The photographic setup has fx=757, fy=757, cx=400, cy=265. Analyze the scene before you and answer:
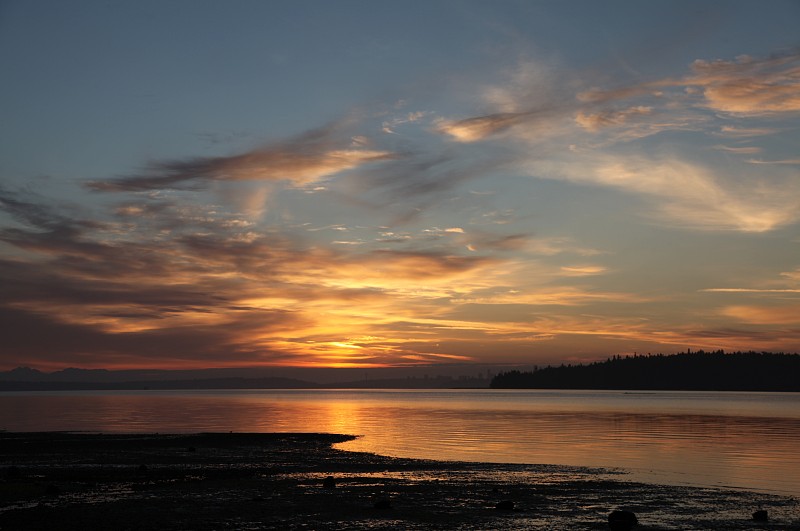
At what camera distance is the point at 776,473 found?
48.9 metres

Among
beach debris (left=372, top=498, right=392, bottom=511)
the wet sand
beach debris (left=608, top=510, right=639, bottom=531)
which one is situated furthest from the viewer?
beach debris (left=372, top=498, right=392, bottom=511)

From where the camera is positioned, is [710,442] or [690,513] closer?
[690,513]

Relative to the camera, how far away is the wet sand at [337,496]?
98.1 ft

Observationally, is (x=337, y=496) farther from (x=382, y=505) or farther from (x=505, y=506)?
(x=505, y=506)

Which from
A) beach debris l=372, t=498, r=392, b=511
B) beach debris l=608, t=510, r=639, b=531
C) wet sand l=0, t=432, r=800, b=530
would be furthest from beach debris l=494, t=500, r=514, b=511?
beach debris l=608, t=510, r=639, b=531

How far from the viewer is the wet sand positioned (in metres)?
29.9

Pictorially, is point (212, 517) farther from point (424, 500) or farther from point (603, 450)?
point (603, 450)

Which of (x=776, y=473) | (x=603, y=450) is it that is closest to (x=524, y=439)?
(x=603, y=450)

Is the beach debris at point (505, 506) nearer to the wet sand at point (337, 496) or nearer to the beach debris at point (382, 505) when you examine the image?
A: the wet sand at point (337, 496)

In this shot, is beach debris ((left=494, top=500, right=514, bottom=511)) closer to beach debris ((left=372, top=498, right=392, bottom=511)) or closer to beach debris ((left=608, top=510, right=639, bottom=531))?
beach debris ((left=372, top=498, right=392, bottom=511))

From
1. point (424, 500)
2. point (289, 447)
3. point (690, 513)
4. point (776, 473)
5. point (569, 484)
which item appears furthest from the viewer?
point (289, 447)

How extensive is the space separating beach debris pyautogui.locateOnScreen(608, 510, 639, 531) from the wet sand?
0.97 m

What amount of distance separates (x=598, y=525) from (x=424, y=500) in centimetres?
887

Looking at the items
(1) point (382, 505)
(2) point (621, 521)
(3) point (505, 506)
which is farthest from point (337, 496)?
(2) point (621, 521)
